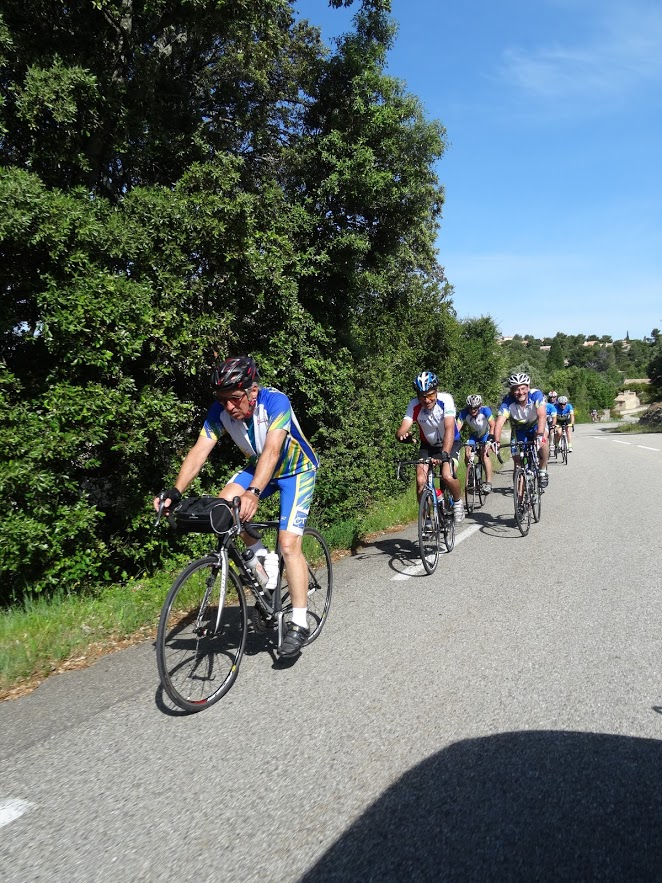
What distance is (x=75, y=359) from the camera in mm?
5770

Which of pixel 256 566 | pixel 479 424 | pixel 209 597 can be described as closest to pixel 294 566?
pixel 256 566

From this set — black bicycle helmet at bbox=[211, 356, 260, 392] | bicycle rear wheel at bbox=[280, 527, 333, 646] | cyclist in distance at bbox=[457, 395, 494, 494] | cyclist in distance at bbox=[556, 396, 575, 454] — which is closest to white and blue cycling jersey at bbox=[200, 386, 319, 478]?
black bicycle helmet at bbox=[211, 356, 260, 392]

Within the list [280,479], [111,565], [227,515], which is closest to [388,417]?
[111,565]

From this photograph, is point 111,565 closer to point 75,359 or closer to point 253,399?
point 75,359

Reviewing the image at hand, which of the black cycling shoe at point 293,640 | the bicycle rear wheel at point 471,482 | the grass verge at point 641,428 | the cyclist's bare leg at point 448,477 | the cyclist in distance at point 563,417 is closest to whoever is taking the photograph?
the black cycling shoe at point 293,640

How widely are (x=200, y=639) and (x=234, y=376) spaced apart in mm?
1694

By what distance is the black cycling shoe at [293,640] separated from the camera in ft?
14.4

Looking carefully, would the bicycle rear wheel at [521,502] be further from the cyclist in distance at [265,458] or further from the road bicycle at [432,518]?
the cyclist in distance at [265,458]

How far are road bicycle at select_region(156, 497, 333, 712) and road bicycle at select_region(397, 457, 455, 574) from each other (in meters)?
2.73

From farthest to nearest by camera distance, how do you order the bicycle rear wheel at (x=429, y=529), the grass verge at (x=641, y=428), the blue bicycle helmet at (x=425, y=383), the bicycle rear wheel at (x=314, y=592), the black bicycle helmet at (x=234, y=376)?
the grass verge at (x=641, y=428)
the blue bicycle helmet at (x=425, y=383)
the bicycle rear wheel at (x=429, y=529)
the bicycle rear wheel at (x=314, y=592)
the black bicycle helmet at (x=234, y=376)

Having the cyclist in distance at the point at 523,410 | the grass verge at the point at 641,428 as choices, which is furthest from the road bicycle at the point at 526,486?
the grass verge at the point at 641,428

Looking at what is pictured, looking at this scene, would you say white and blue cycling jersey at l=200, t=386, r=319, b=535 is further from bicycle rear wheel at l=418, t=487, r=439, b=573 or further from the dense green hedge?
bicycle rear wheel at l=418, t=487, r=439, b=573

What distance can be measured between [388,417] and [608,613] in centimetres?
717

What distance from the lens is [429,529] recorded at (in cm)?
731
